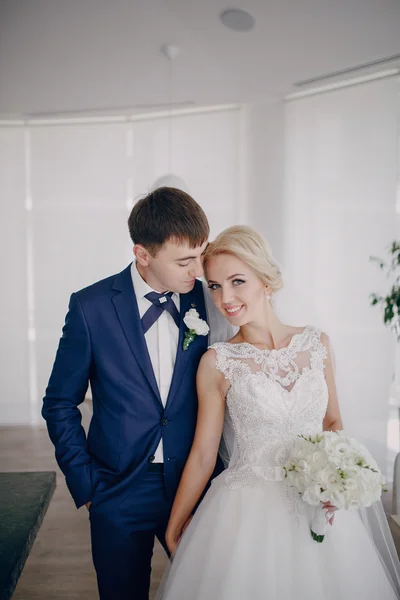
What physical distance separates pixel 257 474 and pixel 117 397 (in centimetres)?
58

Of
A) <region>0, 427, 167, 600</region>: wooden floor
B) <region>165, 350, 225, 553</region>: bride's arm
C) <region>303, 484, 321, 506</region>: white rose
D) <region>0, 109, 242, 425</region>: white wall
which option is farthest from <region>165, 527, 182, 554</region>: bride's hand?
<region>0, 109, 242, 425</region>: white wall

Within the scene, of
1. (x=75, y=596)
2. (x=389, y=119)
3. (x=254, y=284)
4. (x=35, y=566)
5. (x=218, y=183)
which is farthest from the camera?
(x=218, y=183)

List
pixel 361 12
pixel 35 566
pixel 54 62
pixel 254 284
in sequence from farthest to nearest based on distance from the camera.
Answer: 1. pixel 54 62
2. pixel 361 12
3. pixel 35 566
4. pixel 254 284

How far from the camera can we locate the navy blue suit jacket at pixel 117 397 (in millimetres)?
1749

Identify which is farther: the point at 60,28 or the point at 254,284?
the point at 60,28

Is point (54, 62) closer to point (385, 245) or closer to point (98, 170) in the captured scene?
point (98, 170)

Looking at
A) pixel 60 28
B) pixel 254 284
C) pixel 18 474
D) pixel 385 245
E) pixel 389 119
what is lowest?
pixel 18 474

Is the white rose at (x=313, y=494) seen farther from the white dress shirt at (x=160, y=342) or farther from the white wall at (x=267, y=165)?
the white wall at (x=267, y=165)

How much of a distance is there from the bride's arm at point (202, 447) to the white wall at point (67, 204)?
4.12 m

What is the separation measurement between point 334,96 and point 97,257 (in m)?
3.27

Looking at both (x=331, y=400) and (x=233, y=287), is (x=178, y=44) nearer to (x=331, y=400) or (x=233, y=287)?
(x=233, y=287)

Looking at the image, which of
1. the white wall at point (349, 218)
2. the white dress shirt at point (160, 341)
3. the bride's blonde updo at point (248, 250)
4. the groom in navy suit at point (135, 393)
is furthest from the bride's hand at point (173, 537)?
the white wall at point (349, 218)

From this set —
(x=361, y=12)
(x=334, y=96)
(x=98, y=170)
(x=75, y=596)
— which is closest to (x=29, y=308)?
(x=98, y=170)

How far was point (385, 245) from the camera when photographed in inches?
180
